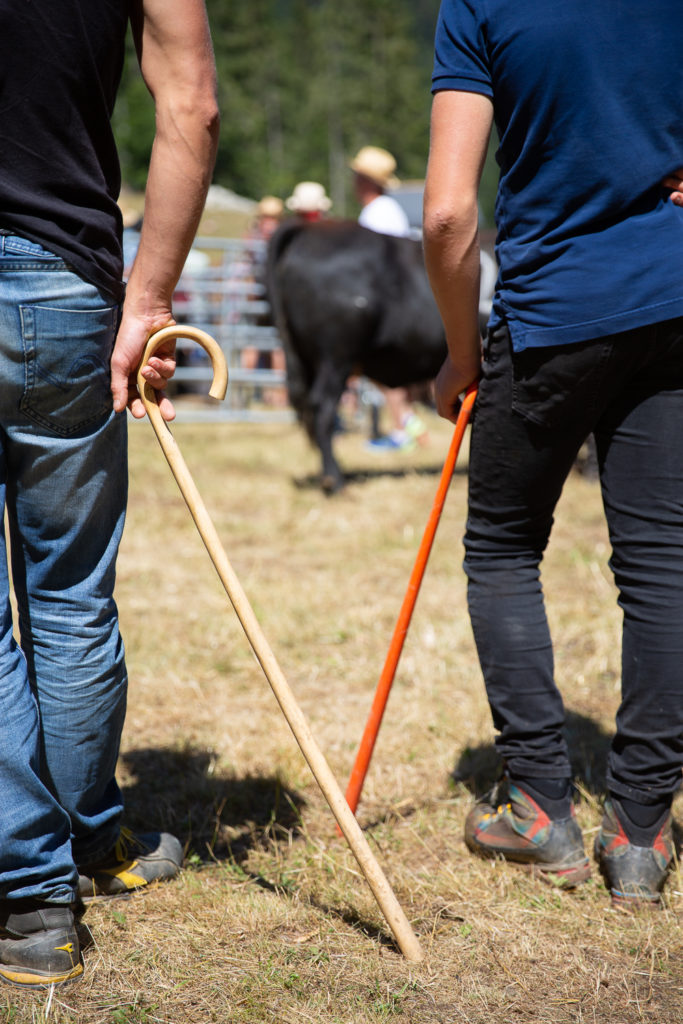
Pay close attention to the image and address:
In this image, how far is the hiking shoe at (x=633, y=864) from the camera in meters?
2.02

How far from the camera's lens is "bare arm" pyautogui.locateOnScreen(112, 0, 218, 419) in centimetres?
166

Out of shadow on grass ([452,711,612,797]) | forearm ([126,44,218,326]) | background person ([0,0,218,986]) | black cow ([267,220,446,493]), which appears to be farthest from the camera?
black cow ([267,220,446,493])

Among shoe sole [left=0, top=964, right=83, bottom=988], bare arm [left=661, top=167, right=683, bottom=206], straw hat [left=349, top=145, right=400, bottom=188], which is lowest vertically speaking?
shoe sole [left=0, top=964, right=83, bottom=988]

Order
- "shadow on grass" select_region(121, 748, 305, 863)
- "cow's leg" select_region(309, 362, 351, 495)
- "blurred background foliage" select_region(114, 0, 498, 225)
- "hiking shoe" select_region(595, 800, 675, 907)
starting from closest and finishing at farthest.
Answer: "hiking shoe" select_region(595, 800, 675, 907), "shadow on grass" select_region(121, 748, 305, 863), "cow's leg" select_region(309, 362, 351, 495), "blurred background foliage" select_region(114, 0, 498, 225)

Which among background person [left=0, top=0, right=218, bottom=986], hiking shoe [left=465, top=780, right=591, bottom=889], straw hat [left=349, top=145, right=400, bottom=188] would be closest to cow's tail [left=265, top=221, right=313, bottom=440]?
straw hat [left=349, top=145, right=400, bottom=188]

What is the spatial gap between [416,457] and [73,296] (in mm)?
6459

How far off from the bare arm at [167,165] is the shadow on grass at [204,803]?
3.65ft

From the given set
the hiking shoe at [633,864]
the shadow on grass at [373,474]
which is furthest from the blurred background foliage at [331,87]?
the hiking shoe at [633,864]

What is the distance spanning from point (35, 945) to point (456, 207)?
1.56 m

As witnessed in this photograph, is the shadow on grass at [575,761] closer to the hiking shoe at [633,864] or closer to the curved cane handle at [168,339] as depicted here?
the hiking shoe at [633,864]

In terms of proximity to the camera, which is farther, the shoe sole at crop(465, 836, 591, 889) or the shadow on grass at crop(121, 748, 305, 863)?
the shadow on grass at crop(121, 748, 305, 863)

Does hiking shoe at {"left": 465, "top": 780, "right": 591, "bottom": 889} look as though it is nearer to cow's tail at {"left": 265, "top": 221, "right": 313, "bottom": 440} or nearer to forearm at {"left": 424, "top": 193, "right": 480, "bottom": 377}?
forearm at {"left": 424, "top": 193, "right": 480, "bottom": 377}

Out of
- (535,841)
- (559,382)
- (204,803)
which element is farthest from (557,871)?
(559,382)

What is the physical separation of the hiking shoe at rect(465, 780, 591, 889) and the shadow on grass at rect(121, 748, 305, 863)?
499 mm
